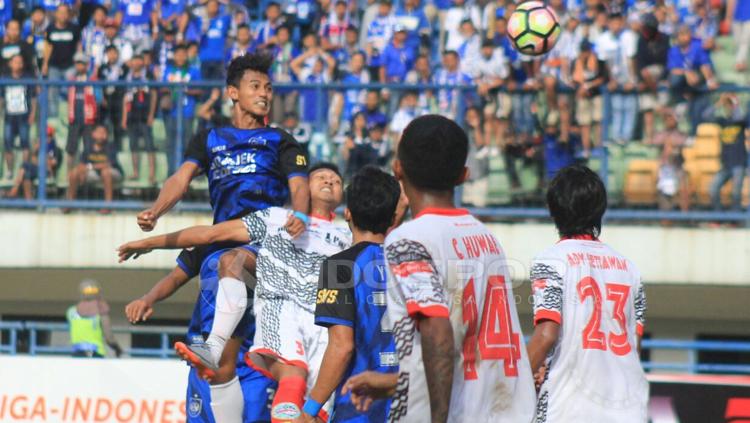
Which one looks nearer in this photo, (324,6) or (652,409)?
(652,409)

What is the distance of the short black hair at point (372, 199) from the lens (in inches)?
225

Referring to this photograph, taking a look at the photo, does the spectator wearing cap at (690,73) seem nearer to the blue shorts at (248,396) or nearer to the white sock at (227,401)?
the blue shorts at (248,396)

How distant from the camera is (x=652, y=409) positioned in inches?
427

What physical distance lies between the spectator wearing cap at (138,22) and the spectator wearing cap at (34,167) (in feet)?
6.17

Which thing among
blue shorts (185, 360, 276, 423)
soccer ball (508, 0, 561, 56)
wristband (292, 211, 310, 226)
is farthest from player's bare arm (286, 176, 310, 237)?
soccer ball (508, 0, 561, 56)

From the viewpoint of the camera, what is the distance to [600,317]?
566 centimetres

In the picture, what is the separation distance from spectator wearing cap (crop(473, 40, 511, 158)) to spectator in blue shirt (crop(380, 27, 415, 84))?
4.03ft

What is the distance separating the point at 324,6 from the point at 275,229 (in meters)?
9.47

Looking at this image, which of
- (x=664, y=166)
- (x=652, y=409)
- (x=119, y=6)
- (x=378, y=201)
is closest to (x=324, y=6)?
(x=119, y=6)

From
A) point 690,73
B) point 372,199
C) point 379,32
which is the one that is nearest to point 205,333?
point 372,199

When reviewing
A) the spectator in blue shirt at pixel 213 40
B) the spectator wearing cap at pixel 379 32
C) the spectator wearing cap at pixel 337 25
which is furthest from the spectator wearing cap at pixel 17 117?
the spectator wearing cap at pixel 379 32

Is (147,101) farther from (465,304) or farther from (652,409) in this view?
(465,304)

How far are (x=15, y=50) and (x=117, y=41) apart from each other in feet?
4.21

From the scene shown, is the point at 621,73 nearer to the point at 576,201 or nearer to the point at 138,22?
the point at 138,22
